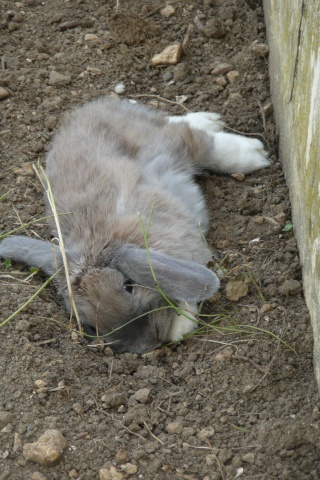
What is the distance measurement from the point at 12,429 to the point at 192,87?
3104 millimetres

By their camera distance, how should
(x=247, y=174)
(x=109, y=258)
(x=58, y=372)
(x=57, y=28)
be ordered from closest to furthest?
1. (x=58, y=372)
2. (x=109, y=258)
3. (x=247, y=174)
4. (x=57, y=28)

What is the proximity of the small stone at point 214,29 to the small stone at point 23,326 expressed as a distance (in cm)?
292

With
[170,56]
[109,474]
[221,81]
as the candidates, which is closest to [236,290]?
[109,474]

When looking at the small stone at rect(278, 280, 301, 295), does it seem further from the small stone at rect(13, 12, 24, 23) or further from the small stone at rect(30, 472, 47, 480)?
the small stone at rect(13, 12, 24, 23)

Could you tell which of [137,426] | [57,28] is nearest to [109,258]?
[137,426]

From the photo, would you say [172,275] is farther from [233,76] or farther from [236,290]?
[233,76]

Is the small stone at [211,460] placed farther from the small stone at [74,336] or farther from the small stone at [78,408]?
the small stone at [74,336]

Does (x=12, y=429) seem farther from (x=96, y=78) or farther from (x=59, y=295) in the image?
(x=96, y=78)

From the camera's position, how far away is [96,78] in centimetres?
644

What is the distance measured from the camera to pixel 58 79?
6.35 m

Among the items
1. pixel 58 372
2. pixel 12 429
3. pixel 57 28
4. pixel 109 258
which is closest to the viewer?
pixel 12 429

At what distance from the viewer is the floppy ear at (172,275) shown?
4496 mm

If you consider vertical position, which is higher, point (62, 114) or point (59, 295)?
point (62, 114)

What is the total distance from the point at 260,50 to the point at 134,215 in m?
1.86
